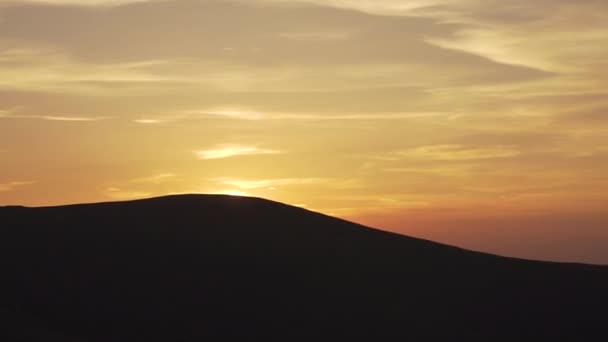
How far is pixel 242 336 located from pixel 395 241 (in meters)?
13.8

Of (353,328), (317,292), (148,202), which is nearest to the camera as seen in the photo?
(353,328)

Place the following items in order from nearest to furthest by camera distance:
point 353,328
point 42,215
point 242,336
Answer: point 242,336
point 353,328
point 42,215

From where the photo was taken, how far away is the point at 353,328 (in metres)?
34.2

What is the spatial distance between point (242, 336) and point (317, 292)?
5592 mm

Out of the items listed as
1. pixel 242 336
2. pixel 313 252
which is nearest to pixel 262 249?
pixel 313 252

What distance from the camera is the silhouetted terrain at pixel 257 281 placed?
32.1 meters

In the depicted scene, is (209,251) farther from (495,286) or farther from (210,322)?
(495,286)

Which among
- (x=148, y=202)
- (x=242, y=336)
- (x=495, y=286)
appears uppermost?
(x=148, y=202)

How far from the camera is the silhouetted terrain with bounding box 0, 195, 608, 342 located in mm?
32062

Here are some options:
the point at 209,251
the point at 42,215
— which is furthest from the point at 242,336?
the point at 42,215

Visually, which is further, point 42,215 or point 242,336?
point 42,215

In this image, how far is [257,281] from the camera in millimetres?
36688

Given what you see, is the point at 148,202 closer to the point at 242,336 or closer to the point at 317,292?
the point at 317,292

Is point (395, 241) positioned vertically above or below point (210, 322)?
above
